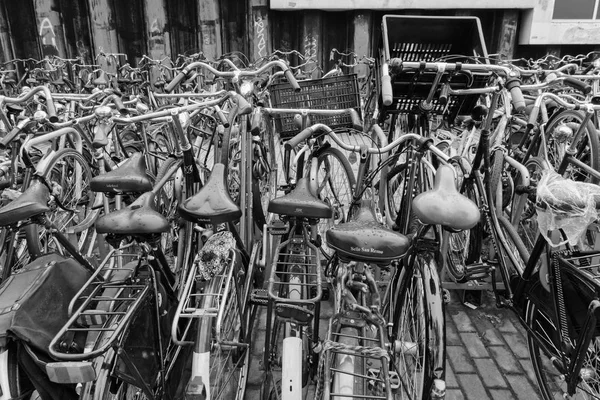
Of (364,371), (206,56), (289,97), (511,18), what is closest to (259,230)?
(289,97)

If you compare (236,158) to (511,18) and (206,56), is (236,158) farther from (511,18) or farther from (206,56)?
(511,18)

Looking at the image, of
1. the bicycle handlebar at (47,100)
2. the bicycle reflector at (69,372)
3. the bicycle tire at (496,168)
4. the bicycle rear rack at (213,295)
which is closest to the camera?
the bicycle reflector at (69,372)

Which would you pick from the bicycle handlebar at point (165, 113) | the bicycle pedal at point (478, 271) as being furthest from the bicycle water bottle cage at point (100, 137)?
the bicycle pedal at point (478, 271)


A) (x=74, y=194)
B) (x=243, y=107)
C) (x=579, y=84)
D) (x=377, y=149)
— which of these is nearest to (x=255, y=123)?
(x=243, y=107)

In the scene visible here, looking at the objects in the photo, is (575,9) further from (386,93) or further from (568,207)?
(568,207)

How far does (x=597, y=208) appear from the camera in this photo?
6.70 feet

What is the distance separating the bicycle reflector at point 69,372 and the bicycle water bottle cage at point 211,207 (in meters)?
0.79

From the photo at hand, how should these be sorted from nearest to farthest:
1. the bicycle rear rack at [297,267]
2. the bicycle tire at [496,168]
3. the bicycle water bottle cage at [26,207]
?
1. the bicycle water bottle cage at [26,207]
2. the bicycle rear rack at [297,267]
3. the bicycle tire at [496,168]

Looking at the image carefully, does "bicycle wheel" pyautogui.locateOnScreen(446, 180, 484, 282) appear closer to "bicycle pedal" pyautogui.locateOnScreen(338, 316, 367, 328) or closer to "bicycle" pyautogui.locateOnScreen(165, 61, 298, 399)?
"bicycle pedal" pyautogui.locateOnScreen(338, 316, 367, 328)

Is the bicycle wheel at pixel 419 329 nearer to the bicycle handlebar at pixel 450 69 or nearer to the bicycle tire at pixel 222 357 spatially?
the bicycle tire at pixel 222 357

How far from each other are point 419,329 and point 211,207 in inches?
53.8

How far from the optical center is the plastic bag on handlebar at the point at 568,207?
6.47 ft

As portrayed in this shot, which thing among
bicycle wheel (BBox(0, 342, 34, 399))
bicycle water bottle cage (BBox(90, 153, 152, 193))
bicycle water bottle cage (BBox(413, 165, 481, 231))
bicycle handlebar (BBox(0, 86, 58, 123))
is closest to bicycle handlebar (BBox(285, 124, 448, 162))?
bicycle water bottle cage (BBox(413, 165, 481, 231))

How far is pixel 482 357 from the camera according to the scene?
10.0ft
